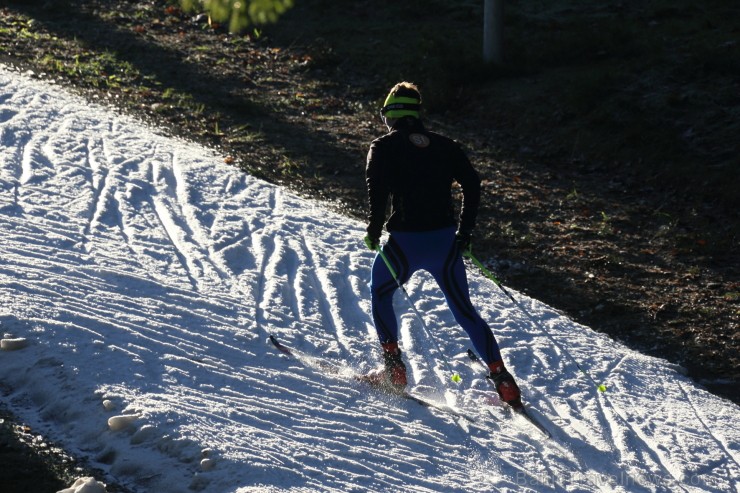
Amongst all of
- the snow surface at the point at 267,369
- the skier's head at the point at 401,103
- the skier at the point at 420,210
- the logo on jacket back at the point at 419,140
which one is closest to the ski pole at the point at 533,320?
the snow surface at the point at 267,369

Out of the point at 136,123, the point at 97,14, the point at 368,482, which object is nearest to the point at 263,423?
the point at 368,482

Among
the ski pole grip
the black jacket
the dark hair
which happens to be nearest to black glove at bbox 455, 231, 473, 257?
the black jacket

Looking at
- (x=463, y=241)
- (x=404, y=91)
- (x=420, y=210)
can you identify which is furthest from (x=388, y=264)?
(x=404, y=91)

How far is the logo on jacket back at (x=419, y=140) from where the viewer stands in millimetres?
6448

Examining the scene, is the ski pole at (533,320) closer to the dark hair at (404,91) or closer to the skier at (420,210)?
the skier at (420,210)

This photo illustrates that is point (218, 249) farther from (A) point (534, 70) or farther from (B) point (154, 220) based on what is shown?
(A) point (534, 70)

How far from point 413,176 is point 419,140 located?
0.26m

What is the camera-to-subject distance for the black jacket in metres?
6.42

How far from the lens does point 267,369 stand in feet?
23.6

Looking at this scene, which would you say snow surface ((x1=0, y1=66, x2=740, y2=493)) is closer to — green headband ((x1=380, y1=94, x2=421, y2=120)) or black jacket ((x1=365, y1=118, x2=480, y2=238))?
black jacket ((x1=365, y1=118, x2=480, y2=238))

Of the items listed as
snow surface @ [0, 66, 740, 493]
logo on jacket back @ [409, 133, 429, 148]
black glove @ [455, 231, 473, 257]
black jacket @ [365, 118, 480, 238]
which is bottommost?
snow surface @ [0, 66, 740, 493]

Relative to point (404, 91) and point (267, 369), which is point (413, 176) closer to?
point (404, 91)

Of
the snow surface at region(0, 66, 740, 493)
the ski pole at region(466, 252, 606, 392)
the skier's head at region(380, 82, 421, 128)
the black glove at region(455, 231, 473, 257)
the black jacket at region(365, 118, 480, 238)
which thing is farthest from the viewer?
the ski pole at region(466, 252, 606, 392)

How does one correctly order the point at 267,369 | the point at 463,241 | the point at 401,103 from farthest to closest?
the point at 267,369
the point at 463,241
the point at 401,103
